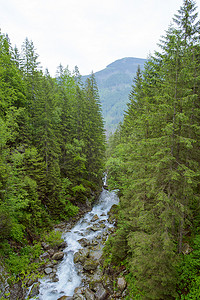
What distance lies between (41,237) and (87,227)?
576cm

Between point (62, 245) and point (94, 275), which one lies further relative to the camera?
point (62, 245)

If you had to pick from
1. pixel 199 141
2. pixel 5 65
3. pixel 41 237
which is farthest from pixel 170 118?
pixel 5 65

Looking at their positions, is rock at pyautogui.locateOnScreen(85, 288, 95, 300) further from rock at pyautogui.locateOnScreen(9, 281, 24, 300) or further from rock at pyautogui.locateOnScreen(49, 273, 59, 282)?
rock at pyautogui.locateOnScreen(9, 281, 24, 300)

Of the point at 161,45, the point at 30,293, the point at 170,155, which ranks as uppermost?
the point at 161,45

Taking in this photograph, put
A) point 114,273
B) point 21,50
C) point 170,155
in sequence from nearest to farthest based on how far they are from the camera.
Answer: point 170,155, point 114,273, point 21,50

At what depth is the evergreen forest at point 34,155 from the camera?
454 inches

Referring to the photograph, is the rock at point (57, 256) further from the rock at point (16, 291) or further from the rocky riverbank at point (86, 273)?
the rock at point (16, 291)

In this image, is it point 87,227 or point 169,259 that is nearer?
point 169,259

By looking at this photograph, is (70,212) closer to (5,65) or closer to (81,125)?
(81,125)

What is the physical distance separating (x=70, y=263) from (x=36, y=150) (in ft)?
35.4

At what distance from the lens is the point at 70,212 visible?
20359 mm

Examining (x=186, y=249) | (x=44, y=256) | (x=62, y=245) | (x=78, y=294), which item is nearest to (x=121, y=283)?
(x=78, y=294)

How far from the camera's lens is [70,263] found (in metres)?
13.4

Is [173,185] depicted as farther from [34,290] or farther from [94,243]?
[94,243]
